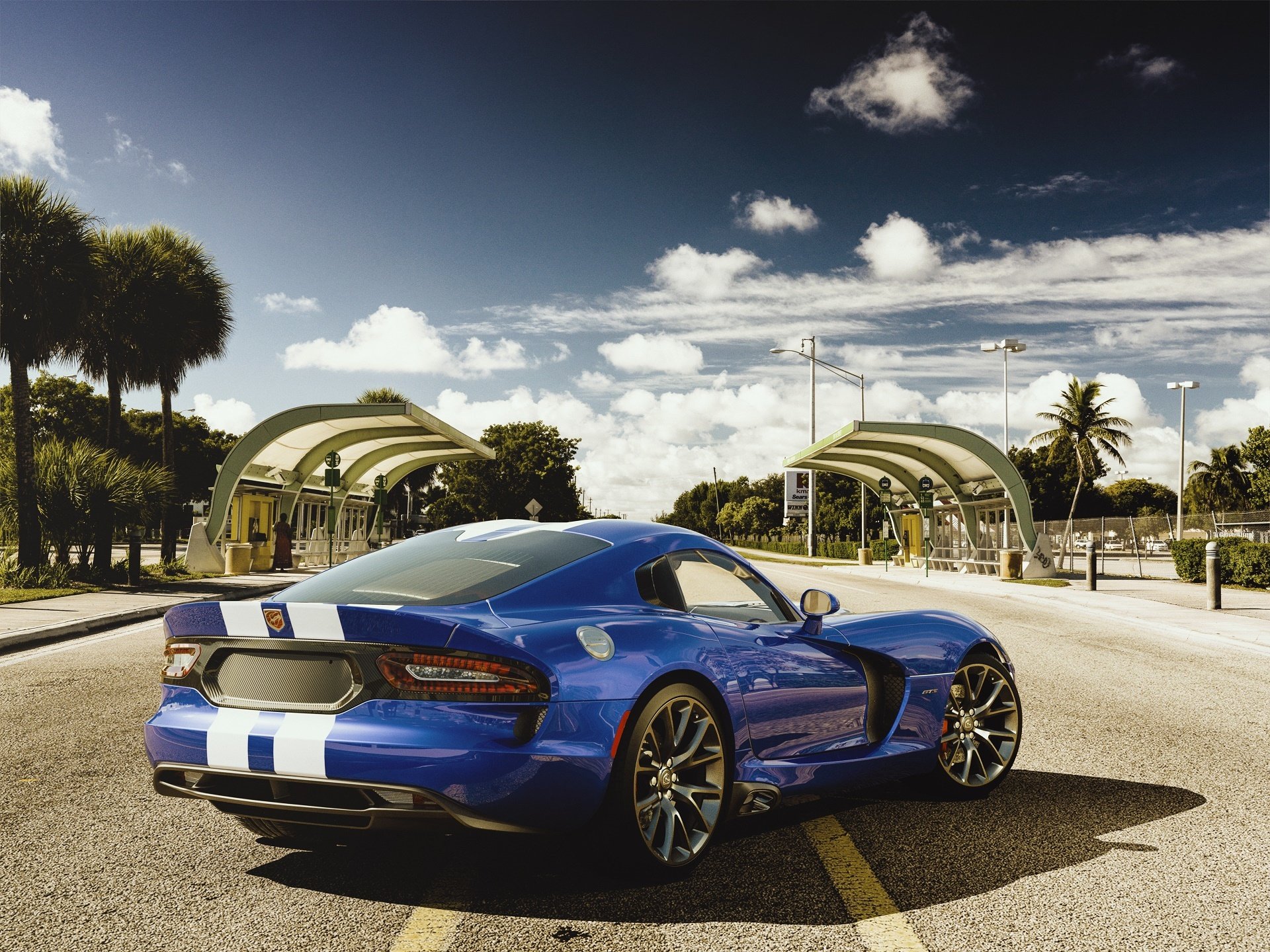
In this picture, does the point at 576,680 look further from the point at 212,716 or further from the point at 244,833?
the point at 244,833

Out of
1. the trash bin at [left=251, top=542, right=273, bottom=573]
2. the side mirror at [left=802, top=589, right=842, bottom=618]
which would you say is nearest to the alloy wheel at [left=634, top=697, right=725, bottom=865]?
the side mirror at [left=802, top=589, right=842, bottom=618]

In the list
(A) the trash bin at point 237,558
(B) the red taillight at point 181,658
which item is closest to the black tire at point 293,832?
(B) the red taillight at point 181,658

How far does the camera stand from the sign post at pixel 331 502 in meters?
33.3

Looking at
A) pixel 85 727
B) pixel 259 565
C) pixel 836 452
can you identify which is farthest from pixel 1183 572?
pixel 85 727

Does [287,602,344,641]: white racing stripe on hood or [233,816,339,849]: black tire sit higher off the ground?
[287,602,344,641]: white racing stripe on hood

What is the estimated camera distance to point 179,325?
31672 mm

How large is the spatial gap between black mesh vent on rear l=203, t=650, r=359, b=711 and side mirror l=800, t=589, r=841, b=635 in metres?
1.99

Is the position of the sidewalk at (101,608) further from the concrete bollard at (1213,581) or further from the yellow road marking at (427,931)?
the concrete bollard at (1213,581)

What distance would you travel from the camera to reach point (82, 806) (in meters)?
5.33

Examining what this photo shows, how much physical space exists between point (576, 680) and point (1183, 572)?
29781 millimetres

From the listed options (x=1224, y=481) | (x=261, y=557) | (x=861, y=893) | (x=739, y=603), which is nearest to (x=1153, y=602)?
(x=739, y=603)

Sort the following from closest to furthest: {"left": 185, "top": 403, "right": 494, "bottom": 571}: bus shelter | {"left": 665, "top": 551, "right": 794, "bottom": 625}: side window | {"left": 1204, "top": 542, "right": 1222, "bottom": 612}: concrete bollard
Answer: {"left": 665, "top": 551, "right": 794, "bottom": 625}: side window
{"left": 1204, "top": 542, "right": 1222, "bottom": 612}: concrete bollard
{"left": 185, "top": 403, "right": 494, "bottom": 571}: bus shelter

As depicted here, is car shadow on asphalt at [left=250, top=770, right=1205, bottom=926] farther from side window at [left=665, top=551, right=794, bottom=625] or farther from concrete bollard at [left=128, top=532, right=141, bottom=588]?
concrete bollard at [left=128, top=532, right=141, bottom=588]

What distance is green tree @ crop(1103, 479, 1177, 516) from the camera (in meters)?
126
